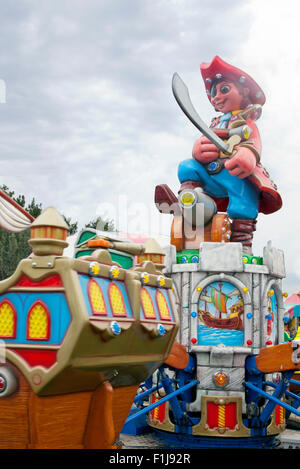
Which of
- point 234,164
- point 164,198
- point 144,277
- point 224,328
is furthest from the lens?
point 164,198

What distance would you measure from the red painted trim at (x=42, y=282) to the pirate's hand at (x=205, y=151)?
27.9 ft

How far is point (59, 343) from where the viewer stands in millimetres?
5043

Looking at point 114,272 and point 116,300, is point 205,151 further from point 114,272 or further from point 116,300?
point 116,300

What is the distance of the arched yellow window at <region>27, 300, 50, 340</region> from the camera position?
516cm

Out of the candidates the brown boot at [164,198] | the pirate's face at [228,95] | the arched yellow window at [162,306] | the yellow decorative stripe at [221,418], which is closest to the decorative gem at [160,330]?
the arched yellow window at [162,306]

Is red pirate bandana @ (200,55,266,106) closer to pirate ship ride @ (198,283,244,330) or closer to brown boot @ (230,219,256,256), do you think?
brown boot @ (230,219,256,256)

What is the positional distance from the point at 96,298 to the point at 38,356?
85cm

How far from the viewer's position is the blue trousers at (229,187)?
41.6 feet

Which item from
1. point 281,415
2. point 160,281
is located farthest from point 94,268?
point 281,415

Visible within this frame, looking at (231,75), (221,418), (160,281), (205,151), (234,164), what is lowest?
(221,418)

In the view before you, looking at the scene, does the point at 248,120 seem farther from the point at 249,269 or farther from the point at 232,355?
the point at 232,355

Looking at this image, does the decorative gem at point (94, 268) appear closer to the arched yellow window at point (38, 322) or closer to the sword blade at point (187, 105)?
the arched yellow window at point (38, 322)
